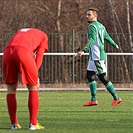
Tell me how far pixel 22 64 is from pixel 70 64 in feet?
55.0

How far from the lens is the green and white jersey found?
14.2m

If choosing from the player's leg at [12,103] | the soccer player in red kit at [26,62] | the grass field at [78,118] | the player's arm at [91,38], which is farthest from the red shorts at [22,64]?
the player's arm at [91,38]

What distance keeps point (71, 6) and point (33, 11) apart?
1855 mm

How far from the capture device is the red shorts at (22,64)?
31.5 feet

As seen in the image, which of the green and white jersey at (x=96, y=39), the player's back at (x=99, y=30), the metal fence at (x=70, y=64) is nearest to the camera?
the green and white jersey at (x=96, y=39)

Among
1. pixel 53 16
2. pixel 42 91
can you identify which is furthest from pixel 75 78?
pixel 53 16

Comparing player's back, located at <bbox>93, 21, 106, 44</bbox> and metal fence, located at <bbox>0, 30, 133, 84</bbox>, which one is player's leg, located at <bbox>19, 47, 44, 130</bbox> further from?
metal fence, located at <bbox>0, 30, 133, 84</bbox>

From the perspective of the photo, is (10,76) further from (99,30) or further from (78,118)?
(99,30)

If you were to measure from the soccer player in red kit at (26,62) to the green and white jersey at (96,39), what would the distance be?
4.40 m

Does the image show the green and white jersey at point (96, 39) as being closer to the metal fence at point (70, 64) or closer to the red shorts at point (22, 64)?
the red shorts at point (22, 64)

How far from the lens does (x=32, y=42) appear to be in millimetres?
9719

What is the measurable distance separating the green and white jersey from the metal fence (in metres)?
10.0

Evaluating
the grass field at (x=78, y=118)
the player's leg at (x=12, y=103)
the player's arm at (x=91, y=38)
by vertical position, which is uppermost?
the player's arm at (x=91, y=38)

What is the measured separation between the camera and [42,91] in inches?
894
